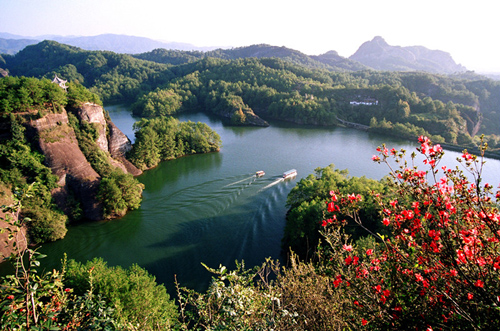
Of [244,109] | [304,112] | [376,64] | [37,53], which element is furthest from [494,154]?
[376,64]

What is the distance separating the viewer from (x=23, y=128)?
20.3 metres

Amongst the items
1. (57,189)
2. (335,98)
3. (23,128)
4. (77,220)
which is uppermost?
(335,98)

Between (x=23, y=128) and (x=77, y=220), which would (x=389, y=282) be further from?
(x=23, y=128)

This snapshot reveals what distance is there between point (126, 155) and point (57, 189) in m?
10.2

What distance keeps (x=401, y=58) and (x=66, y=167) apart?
20194cm

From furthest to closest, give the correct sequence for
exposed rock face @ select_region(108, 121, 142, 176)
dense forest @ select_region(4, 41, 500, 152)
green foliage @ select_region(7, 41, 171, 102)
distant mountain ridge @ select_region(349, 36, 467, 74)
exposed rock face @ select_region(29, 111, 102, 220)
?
1. distant mountain ridge @ select_region(349, 36, 467, 74)
2. green foliage @ select_region(7, 41, 171, 102)
3. dense forest @ select_region(4, 41, 500, 152)
4. exposed rock face @ select_region(108, 121, 142, 176)
5. exposed rock face @ select_region(29, 111, 102, 220)

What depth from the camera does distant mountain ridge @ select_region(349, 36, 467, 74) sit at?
167m

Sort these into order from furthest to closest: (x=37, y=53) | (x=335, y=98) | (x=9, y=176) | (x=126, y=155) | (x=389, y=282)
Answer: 1. (x=37, y=53)
2. (x=335, y=98)
3. (x=126, y=155)
4. (x=9, y=176)
5. (x=389, y=282)

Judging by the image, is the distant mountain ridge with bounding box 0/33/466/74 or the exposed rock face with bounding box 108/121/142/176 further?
the distant mountain ridge with bounding box 0/33/466/74

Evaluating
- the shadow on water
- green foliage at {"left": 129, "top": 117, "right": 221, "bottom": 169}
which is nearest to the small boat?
the shadow on water

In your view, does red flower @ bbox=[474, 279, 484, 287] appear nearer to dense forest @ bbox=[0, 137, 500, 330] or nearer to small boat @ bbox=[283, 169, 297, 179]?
dense forest @ bbox=[0, 137, 500, 330]

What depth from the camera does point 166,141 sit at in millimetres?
32594

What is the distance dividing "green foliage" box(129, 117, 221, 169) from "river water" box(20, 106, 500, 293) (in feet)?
4.10

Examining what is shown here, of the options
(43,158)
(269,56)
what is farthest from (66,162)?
(269,56)
